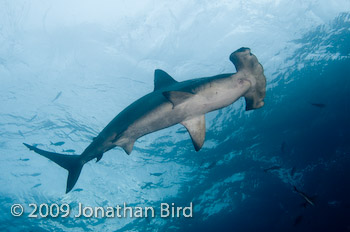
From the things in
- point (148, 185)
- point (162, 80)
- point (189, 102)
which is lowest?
point (148, 185)

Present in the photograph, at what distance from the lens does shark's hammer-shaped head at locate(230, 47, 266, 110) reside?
339cm

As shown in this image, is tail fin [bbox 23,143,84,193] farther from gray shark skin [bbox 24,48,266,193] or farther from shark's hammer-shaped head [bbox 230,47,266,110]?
shark's hammer-shaped head [bbox 230,47,266,110]

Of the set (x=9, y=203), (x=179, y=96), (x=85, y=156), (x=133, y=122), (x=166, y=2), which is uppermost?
(x=166, y=2)

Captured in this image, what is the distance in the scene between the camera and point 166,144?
17.4m

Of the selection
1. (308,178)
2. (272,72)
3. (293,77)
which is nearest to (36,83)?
(272,72)

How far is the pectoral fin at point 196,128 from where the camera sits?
393 cm

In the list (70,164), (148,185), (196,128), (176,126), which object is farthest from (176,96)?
(148,185)

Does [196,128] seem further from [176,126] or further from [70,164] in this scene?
[176,126]

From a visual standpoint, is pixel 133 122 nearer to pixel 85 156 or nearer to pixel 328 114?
pixel 85 156

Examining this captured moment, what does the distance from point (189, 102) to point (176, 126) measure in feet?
39.8

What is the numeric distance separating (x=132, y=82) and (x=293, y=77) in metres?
12.4

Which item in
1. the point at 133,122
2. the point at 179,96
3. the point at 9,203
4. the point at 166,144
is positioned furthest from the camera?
the point at 9,203

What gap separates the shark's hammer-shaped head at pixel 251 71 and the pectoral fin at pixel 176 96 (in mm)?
918

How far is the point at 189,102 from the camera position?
138 inches
